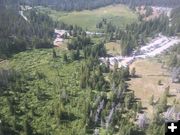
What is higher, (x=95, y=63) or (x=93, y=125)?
(x=95, y=63)

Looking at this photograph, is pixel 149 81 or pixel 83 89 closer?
pixel 83 89

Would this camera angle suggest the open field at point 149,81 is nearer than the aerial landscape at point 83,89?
No

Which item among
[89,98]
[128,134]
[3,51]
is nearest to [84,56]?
[3,51]

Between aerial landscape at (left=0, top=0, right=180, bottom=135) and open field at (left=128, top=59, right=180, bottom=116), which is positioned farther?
open field at (left=128, top=59, right=180, bottom=116)

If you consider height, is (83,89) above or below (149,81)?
above

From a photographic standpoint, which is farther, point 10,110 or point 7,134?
point 10,110

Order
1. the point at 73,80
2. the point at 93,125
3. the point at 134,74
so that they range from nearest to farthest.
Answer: the point at 93,125 < the point at 73,80 < the point at 134,74

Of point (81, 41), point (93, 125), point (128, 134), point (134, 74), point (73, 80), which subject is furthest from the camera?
point (81, 41)

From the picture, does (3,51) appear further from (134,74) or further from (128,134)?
(128,134)
